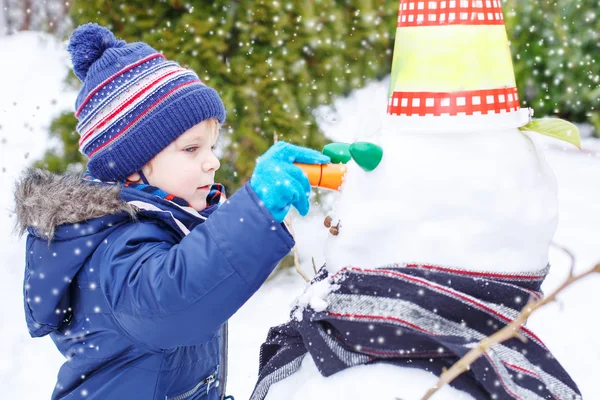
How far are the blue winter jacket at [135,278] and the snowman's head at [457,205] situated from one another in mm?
241

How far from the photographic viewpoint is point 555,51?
4.84 metres

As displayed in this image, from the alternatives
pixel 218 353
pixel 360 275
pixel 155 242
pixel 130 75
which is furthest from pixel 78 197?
pixel 360 275

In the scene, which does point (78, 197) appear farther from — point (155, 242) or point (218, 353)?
point (218, 353)

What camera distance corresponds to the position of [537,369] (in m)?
1.12

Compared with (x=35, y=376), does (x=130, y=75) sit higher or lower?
higher

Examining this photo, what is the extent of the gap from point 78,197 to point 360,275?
84 centimetres

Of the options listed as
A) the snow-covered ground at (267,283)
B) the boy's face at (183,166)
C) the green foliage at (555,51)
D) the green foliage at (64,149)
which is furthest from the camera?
the green foliage at (555,51)

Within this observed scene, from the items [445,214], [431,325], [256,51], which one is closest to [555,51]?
[256,51]

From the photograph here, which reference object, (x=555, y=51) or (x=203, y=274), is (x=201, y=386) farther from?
(x=555, y=51)

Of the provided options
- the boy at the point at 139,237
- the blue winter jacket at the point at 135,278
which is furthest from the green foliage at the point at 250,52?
the blue winter jacket at the point at 135,278

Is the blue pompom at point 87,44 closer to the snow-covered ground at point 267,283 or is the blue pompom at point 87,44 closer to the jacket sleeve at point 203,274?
the jacket sleeve at point 203,274

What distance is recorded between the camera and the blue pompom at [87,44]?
169 cm

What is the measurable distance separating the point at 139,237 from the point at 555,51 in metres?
4.44

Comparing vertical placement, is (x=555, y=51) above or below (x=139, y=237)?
below
